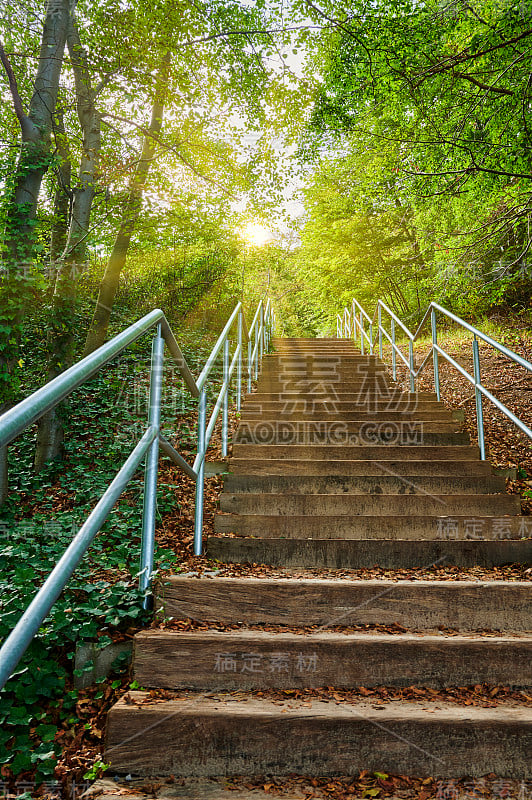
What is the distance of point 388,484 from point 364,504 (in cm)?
29

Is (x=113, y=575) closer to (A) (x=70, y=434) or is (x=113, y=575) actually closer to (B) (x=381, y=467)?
(B) (x=381, y=467)

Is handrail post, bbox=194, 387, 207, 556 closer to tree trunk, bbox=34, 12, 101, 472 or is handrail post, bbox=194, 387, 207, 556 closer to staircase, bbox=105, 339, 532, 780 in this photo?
staircase, bbox=105, 339, 532, 780

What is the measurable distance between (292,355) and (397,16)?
4.70 meters

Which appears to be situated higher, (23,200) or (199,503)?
(23,200)

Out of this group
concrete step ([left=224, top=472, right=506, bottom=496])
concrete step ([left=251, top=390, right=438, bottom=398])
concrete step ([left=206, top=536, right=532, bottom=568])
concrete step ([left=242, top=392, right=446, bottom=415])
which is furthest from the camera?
concrete step ([left=251, top=390, right=438, bottom=398])

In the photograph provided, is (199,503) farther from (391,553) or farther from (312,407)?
(312,407)

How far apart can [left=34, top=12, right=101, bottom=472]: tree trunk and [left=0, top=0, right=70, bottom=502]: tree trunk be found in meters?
0.57

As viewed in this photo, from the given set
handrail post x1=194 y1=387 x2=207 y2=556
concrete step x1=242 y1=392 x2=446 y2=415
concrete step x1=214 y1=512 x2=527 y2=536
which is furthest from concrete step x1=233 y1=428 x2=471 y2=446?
handrail post x1=194 y1=387 x2=207 y2=556

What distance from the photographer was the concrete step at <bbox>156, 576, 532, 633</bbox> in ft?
6.58

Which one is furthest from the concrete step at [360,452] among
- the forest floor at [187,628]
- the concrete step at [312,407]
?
the concrete step at [312,407]

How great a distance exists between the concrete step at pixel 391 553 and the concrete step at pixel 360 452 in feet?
4.11

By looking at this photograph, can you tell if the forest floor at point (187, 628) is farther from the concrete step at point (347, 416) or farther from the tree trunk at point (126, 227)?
the tree trunk at point (126, 227)

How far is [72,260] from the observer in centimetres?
611

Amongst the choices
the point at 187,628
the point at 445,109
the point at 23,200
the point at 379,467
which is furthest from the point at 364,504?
the point at 445,109
